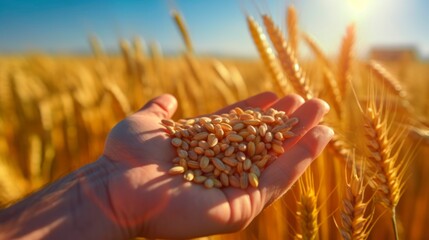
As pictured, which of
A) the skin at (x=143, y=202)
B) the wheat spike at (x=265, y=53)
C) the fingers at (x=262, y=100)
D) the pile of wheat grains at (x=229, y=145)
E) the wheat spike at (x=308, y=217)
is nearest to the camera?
the wheat spike at (x=308, y=217)

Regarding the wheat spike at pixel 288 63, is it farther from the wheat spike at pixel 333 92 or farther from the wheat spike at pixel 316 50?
the wheat spike at pixel 316 50

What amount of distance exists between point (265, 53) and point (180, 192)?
0.68 meters

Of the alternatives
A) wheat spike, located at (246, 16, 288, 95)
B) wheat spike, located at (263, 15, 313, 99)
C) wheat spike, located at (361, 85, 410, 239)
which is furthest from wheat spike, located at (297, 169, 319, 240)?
wheat spike, located at (246, 16, 288, 95)

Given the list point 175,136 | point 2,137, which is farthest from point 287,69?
point 2,137

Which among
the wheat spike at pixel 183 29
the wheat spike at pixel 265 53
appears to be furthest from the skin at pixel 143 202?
the wheat spike at pixel 183 29

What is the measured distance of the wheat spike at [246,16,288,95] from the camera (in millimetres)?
1617

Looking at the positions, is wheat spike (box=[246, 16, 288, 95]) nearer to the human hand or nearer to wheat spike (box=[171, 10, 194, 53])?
the human hand

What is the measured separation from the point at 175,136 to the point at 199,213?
1.55 ft

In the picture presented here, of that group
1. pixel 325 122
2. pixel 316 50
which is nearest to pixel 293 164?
pixel 325 122

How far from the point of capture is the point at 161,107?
1833mm

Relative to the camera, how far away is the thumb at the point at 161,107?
1.77 metres

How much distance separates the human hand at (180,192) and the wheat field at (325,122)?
0.10m

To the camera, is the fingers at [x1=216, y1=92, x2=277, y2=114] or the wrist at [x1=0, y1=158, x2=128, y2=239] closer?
the wrist at [x1=0, y1=158, x2=128, y2=239]

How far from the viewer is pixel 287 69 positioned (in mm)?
1512
